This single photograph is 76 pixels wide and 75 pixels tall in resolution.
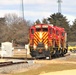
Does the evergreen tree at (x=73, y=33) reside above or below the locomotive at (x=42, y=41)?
above

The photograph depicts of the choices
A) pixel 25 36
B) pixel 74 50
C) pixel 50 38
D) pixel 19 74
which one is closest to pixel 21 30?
pixel 25 36

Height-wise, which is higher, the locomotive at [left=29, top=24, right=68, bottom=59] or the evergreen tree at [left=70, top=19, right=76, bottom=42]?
the evergreen tree at [left=70, top=19, right=76, bottom=42]

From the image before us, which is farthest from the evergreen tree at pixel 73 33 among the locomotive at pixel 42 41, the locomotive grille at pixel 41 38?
the locomotive grille at pixel 41 38

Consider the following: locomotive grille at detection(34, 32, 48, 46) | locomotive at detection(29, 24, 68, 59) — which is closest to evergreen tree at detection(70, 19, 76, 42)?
locomotive at detection(29, 24, 68, 59)

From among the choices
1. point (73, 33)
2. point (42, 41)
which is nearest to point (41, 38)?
point (42, 41)

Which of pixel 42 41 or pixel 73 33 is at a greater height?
pixel 73 33

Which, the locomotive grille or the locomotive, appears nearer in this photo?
the locomotive

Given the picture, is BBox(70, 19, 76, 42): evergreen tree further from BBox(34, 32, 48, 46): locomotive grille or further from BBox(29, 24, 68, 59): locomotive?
BBox(34, 32, 48, 46): locomotive grille

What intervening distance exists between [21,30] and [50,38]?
261 feet

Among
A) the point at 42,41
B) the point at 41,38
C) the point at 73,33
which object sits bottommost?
the point at 42,41

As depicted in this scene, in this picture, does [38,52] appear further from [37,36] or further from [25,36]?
[25,36]

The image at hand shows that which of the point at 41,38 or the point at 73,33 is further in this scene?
the point at 73,33

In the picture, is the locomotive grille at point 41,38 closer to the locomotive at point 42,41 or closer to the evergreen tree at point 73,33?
the locomotive at point 42,41

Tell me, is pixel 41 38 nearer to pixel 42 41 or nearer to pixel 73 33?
pixel 42 41
